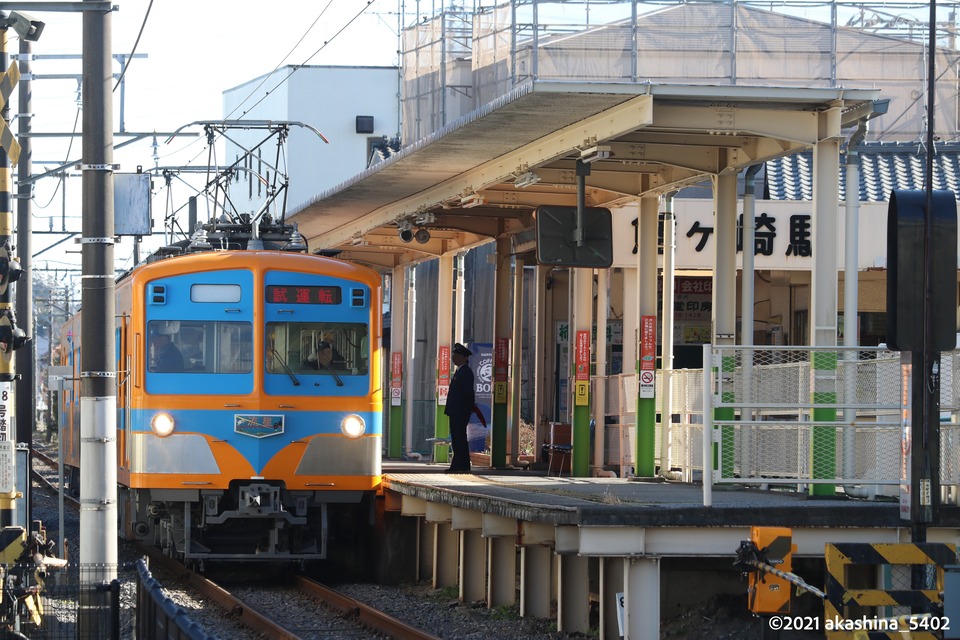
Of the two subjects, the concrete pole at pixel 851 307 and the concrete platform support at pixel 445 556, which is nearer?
the concrete pole at pixel 851 307

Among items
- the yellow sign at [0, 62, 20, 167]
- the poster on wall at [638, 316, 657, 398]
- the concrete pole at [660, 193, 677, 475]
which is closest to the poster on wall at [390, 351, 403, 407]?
the concrete pole at [660, 193, 677, 475]

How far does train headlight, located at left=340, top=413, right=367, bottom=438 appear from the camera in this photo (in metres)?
13.7

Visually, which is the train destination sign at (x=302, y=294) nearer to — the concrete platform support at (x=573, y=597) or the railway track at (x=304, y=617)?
the railway track at (x=304, y=617)

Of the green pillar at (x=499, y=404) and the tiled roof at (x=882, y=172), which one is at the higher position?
the tiled roof at (x=882, y=172)

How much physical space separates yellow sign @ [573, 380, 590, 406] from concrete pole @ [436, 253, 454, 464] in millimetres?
3191

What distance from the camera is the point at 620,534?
9.69m

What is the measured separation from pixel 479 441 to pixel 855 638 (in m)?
16.6

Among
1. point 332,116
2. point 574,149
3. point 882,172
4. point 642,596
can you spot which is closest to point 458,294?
point 882,172

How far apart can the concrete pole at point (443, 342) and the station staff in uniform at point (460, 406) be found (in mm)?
2965

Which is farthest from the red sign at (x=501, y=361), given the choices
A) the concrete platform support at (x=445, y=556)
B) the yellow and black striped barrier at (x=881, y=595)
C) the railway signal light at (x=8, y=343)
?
the yellow and black striped barrier at (x=881, y=595)

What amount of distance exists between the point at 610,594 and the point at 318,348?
14.7 ft

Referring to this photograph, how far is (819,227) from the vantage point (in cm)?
1133

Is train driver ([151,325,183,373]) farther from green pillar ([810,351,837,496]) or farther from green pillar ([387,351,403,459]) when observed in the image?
green pillar ([387,351,403,459])

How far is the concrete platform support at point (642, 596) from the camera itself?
32.1 ft
